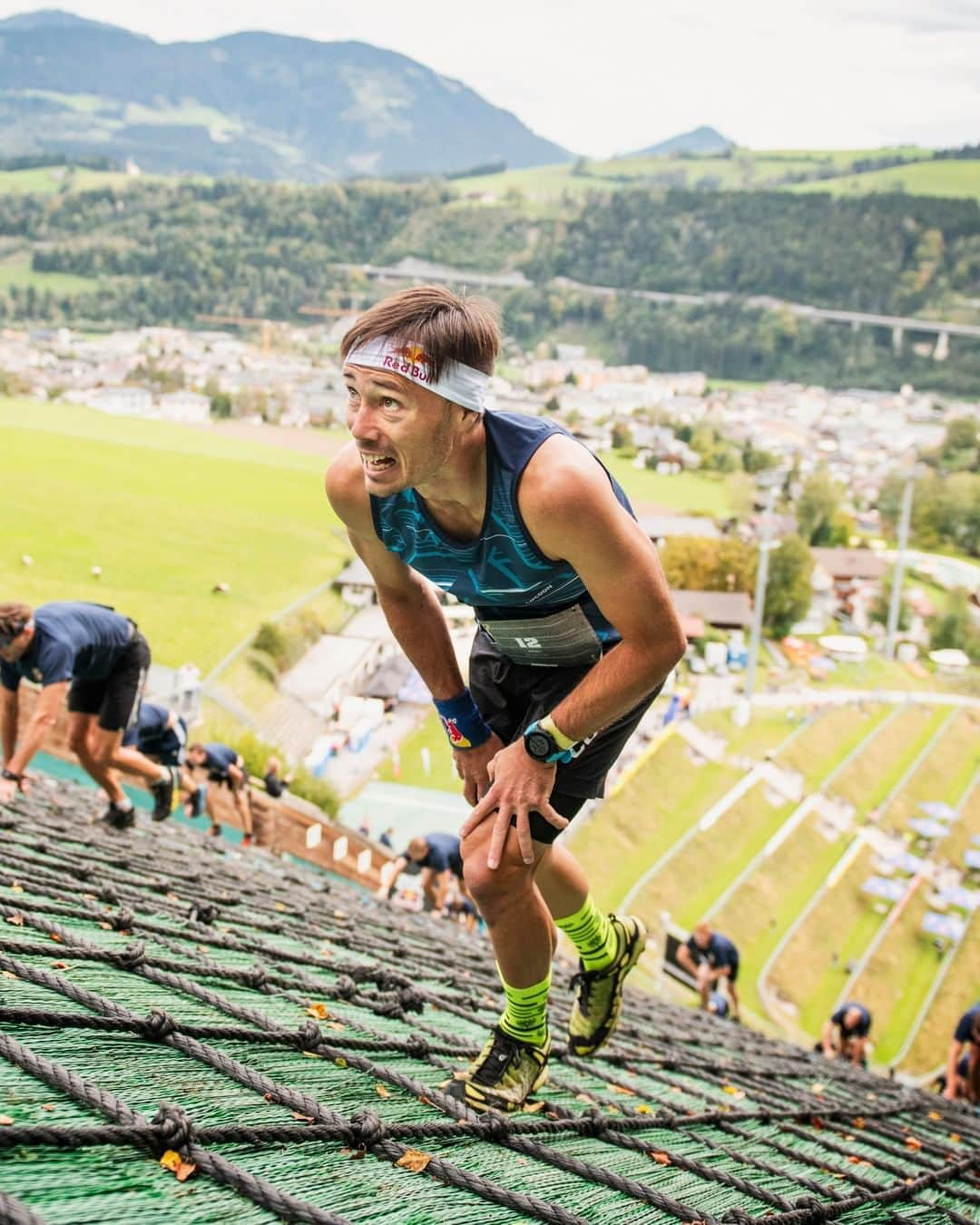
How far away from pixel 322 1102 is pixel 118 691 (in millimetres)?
4029

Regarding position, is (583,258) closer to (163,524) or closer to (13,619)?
(163,524)

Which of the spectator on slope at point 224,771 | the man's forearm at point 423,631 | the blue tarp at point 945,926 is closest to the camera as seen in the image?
the man's forearm at point 423,631

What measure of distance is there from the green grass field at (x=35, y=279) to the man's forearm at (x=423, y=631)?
122 metres

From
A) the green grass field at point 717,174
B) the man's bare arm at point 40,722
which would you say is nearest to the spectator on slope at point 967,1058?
the man's bare arm at point 40,722

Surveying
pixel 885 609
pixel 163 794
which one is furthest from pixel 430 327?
pixel 885 609

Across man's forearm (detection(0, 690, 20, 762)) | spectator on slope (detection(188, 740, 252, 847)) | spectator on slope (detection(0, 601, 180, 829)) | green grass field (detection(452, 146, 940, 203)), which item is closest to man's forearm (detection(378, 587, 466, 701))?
spectator on slope (detection(0, 601, 180, 829))

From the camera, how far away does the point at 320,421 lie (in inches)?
3529

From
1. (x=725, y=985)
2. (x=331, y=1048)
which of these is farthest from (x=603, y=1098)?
(x=725, y=985)

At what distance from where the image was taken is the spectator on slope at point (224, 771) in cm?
1009

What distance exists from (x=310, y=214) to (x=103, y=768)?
141317mm

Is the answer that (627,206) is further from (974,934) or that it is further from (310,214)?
(974,934)

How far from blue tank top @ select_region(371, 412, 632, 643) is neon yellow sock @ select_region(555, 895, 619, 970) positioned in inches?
32.3

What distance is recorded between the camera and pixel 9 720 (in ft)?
18.7

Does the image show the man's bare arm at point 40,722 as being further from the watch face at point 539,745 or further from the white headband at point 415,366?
the white headband at point 415,366
